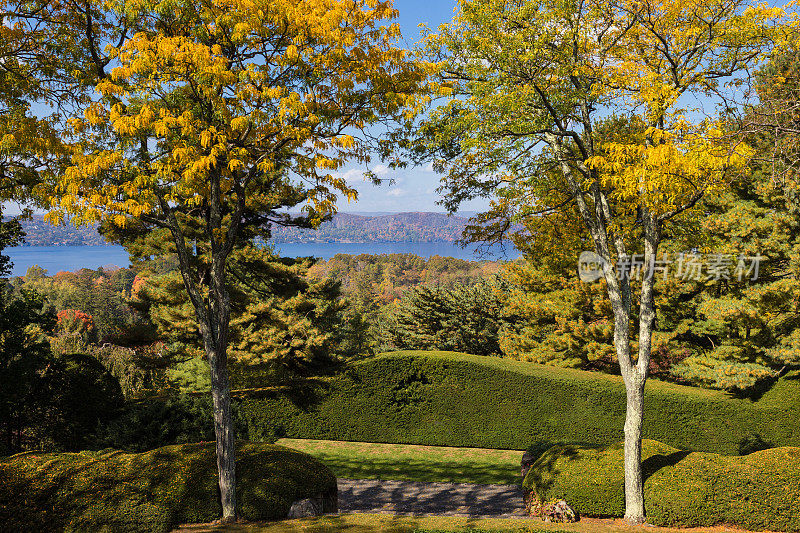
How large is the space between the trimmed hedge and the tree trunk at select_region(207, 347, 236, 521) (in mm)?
5409

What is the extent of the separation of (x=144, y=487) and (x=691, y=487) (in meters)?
8.82

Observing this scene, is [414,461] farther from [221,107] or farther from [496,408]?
[221,107]

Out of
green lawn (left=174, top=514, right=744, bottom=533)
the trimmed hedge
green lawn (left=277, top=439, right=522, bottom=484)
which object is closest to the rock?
green lawn (left=174, top=514, right=744, bottom=533)

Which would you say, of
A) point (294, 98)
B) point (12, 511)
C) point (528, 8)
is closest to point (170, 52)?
point (294, 98)

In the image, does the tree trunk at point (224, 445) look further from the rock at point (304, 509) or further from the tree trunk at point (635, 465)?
the tree trunk at point (635, 465)

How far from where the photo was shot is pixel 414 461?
13133mm

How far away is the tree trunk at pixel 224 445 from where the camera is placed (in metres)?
6.95

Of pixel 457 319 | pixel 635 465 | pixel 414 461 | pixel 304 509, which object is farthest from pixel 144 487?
pixel 457 319

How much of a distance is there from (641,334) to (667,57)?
4622 mm

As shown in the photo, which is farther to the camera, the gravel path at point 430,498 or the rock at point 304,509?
the gravel path at point 430,498

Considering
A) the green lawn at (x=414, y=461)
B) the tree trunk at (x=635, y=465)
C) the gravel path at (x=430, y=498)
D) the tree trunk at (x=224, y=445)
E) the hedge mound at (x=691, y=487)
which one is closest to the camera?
the tree trunk at (x=224, y=445)

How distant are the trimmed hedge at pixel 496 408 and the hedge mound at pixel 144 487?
5.13 m

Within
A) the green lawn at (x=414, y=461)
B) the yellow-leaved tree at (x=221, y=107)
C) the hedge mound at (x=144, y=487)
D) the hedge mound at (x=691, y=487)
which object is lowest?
the green lawn at (x=414, y=461)

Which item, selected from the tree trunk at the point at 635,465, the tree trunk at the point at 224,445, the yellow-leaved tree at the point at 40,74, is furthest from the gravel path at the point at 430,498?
the yellow-leaved tree at the point at 40,74
